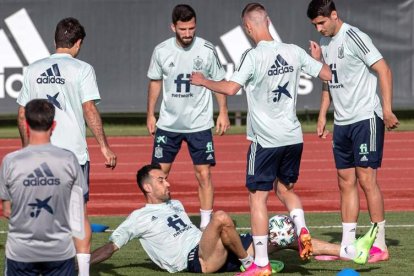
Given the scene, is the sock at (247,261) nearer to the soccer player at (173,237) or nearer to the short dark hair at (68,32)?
the soccer player at (173,237)

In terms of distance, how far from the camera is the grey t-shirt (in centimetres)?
750

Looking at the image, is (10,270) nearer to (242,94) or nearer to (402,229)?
(402,229)

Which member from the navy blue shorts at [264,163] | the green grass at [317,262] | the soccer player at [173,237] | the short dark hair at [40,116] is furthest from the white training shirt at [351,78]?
the short dark hair at [40,116]

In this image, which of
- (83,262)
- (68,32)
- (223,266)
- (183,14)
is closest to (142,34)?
(183,14)

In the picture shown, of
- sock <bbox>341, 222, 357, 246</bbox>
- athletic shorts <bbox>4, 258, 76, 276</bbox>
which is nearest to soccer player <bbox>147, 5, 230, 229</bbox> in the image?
sock <bbox>341, 222, 357, 246</bbox>

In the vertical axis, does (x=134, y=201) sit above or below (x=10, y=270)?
below

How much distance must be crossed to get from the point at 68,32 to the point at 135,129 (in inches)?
581

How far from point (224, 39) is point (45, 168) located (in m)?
16.4

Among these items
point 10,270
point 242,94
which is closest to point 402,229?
point 10,270

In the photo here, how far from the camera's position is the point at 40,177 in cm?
747

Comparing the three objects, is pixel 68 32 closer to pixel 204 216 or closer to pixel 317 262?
pixel 317 262

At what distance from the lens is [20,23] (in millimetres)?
24031

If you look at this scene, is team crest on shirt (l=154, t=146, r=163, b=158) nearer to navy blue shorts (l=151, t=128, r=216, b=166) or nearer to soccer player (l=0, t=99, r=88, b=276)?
navy blue shorts (l=151, t=128, r=216, b=166)

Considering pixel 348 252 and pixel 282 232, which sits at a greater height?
pixel 282 232
